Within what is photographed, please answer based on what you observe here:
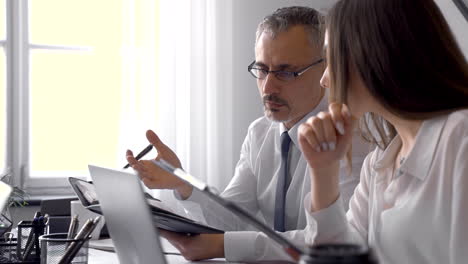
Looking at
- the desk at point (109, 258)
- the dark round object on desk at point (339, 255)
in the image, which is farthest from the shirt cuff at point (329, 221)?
the dark round object on desk at point (339, 255)

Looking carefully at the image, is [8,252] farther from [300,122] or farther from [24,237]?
[300,122]

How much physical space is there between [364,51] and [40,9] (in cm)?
230

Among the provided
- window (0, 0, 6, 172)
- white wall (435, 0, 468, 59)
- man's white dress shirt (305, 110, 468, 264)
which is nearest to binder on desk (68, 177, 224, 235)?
man's white dress shirt (305, 110, 468, 264)

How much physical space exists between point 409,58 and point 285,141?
0.92 metres

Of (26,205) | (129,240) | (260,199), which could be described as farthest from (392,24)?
(26,205)

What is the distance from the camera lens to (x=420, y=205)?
1.24 metres

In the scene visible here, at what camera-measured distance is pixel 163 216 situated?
51.6 inches

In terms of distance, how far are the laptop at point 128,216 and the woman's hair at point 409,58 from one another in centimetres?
57

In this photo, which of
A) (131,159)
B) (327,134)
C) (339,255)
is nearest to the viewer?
(339,255)

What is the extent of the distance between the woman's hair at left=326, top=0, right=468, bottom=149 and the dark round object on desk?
2.78 feet

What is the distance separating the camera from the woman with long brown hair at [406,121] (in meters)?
1.21

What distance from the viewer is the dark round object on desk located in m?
0.43

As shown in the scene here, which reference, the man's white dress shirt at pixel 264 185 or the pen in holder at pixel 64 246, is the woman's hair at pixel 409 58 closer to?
the man's white dress shirt at pixel 264 185

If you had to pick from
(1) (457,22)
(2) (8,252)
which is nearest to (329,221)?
(2) (8,252)
